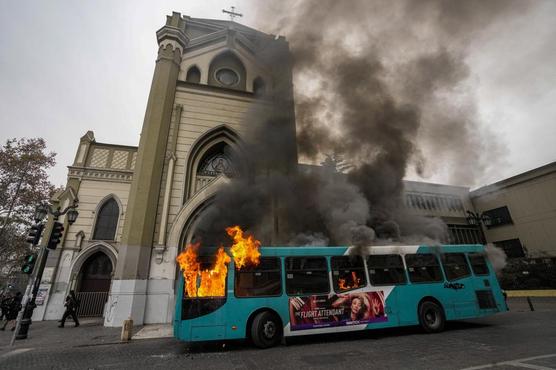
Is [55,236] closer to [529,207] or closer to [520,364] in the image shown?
[520,364]

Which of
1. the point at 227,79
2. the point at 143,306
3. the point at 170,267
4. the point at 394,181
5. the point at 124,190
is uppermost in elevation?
the point at 227,79

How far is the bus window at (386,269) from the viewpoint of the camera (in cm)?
813

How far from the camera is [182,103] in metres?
15.4

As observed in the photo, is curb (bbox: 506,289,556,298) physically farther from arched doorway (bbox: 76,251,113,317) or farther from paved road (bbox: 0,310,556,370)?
arched doorway (bbox: 76,251,113,317)

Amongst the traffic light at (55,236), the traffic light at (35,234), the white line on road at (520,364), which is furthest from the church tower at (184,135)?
the white line on road at (520,364)

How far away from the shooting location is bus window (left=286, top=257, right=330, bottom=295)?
7.45 metres

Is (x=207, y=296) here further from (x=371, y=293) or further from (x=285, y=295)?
(x=371, y=293)

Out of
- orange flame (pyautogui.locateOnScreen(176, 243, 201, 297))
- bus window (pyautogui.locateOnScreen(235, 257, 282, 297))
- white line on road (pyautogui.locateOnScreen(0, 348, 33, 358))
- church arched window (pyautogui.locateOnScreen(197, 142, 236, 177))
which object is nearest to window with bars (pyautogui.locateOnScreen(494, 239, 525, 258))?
church arched window (pyautogui.locateOnScreen(197, 142, 236, 177))

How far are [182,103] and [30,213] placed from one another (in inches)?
643

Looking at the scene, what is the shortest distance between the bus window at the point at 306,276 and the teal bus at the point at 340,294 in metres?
0.03

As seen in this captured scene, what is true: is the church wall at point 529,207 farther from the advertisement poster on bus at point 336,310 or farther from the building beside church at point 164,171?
the building beside church at point 164,171

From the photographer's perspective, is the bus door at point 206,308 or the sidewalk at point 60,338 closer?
the bus door at point 206,308

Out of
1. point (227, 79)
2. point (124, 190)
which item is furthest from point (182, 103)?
point (124, 190)

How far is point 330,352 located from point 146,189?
10.8 m
